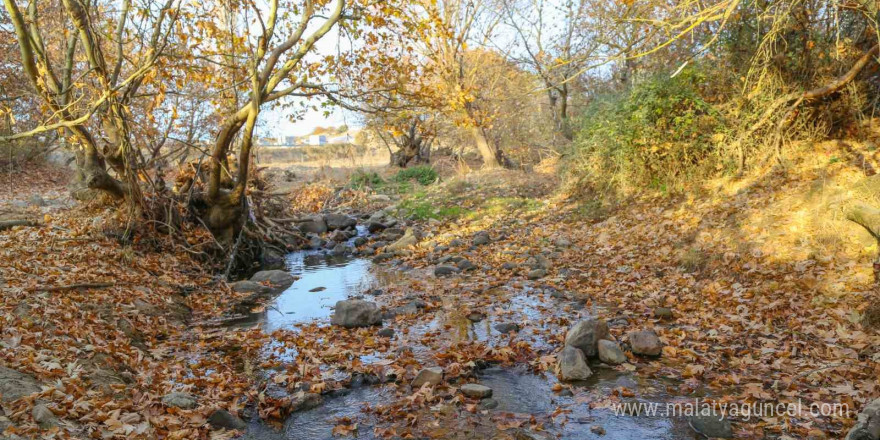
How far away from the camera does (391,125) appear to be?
11555 mm

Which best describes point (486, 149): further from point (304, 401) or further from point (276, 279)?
point (304, 401)

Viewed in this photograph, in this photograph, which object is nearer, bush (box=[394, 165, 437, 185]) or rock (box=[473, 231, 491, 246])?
rock (box=[473, 231, 491, 246])

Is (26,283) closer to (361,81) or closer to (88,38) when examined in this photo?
(88,38)

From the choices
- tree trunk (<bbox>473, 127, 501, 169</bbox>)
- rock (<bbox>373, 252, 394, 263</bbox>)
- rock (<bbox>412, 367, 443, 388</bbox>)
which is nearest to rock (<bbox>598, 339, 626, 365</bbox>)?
rock (<bbox>412, 367, 443, 388</bbox>)

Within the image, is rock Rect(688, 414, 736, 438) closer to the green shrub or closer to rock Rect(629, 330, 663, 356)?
rock Rect(629, 330, 663, 356)

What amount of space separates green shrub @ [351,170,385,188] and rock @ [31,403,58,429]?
63.1ft

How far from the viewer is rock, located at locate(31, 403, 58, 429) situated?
3.91 m

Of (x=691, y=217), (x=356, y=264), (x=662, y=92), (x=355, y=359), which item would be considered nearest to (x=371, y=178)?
(x=356, y=264)

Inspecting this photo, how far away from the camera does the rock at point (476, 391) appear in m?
5.20

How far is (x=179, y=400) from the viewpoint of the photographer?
197 inches

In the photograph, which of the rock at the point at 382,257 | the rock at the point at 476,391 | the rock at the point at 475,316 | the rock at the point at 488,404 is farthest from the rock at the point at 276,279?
the rock at the point at 488,404

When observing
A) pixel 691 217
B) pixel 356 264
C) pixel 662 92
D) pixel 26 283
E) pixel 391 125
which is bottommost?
pixel 356 264

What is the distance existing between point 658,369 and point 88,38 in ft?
31.8

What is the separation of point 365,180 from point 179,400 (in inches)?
758
